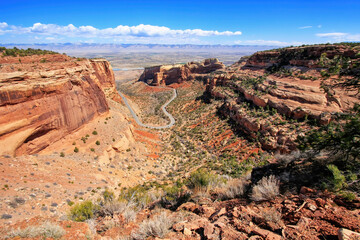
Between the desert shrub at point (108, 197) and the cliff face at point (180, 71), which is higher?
the cliff face at point (180, 71)

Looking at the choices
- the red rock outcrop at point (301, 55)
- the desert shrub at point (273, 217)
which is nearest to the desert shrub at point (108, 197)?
the desert shrub at point (273, 217)

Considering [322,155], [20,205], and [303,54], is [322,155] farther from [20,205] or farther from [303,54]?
[303,54]

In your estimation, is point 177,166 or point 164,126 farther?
point 164,126

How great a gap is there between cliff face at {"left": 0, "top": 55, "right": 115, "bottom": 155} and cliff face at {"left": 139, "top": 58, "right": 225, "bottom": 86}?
7633cm

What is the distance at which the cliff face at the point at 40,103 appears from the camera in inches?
648

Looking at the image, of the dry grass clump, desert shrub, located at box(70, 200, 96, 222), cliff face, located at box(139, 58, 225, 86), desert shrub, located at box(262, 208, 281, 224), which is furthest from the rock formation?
cliff face, located at box(139, 58, 225, 86)

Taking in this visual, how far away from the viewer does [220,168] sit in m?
26.0

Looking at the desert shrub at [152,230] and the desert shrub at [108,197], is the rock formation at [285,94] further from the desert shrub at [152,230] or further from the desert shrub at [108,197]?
the desert shrub at [108,197]

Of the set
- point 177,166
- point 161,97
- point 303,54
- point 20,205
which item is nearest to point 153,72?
point 161,97

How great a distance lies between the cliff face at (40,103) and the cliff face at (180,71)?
76.3m

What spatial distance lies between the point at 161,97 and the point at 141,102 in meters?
10.6

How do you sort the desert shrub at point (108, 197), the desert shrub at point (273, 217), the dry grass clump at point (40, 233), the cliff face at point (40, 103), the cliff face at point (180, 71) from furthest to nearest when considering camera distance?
the cliff face at point (180, 71) → the cliff face at point (40, 103) → the desert shrub at point (108, 197) → the dry grass clump at point (40, 233) → the desert shrub at point (273, 217)

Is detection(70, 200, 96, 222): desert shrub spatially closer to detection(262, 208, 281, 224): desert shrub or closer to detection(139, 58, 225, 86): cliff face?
detection(262, 208, 281, 224): desert shrub

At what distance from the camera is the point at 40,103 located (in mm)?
19188
